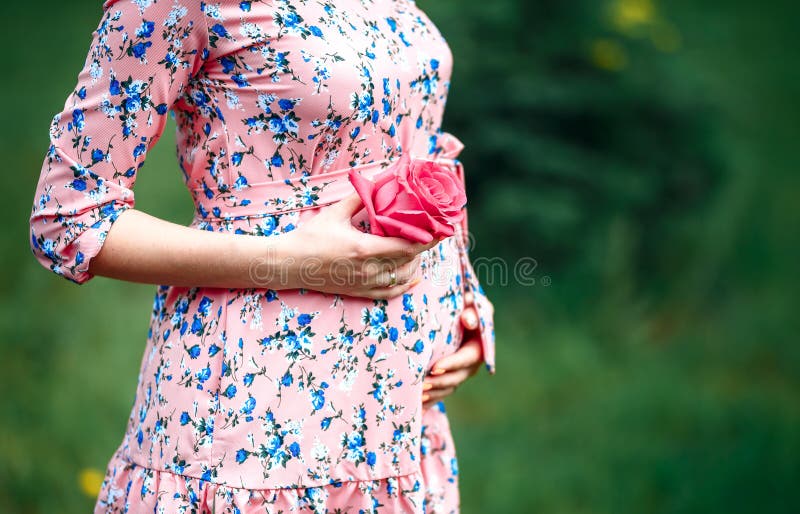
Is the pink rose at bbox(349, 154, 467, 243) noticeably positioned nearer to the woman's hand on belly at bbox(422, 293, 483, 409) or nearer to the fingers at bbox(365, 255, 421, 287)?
the fingers at bbox(365, 255, 421, 287)

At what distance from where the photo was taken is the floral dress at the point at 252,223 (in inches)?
50.8

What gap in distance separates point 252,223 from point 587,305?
3.25 m

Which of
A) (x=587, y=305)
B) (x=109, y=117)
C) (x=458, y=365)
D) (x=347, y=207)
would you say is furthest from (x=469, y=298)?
(x=587, y=305)

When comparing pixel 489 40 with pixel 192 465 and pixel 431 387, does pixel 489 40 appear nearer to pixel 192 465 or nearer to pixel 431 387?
pixel 431 387

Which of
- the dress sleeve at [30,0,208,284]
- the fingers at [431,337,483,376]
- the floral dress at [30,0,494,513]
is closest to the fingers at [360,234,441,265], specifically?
the floral dress at [30,0,494,513]

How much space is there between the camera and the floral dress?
1291mm

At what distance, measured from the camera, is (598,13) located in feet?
13.2

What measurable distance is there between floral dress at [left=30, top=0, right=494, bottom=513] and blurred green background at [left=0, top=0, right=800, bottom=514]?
1651mm

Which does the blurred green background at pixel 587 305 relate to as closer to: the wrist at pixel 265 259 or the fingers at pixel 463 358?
the fingers at pixel 463 358

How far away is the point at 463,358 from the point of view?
5.44 feet

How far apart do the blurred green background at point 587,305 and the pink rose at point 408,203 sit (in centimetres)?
198

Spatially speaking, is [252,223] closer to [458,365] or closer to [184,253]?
[184,253]

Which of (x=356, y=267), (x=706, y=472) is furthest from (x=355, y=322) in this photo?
(x=706, y=472)

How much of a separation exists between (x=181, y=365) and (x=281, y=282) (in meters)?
0.25
